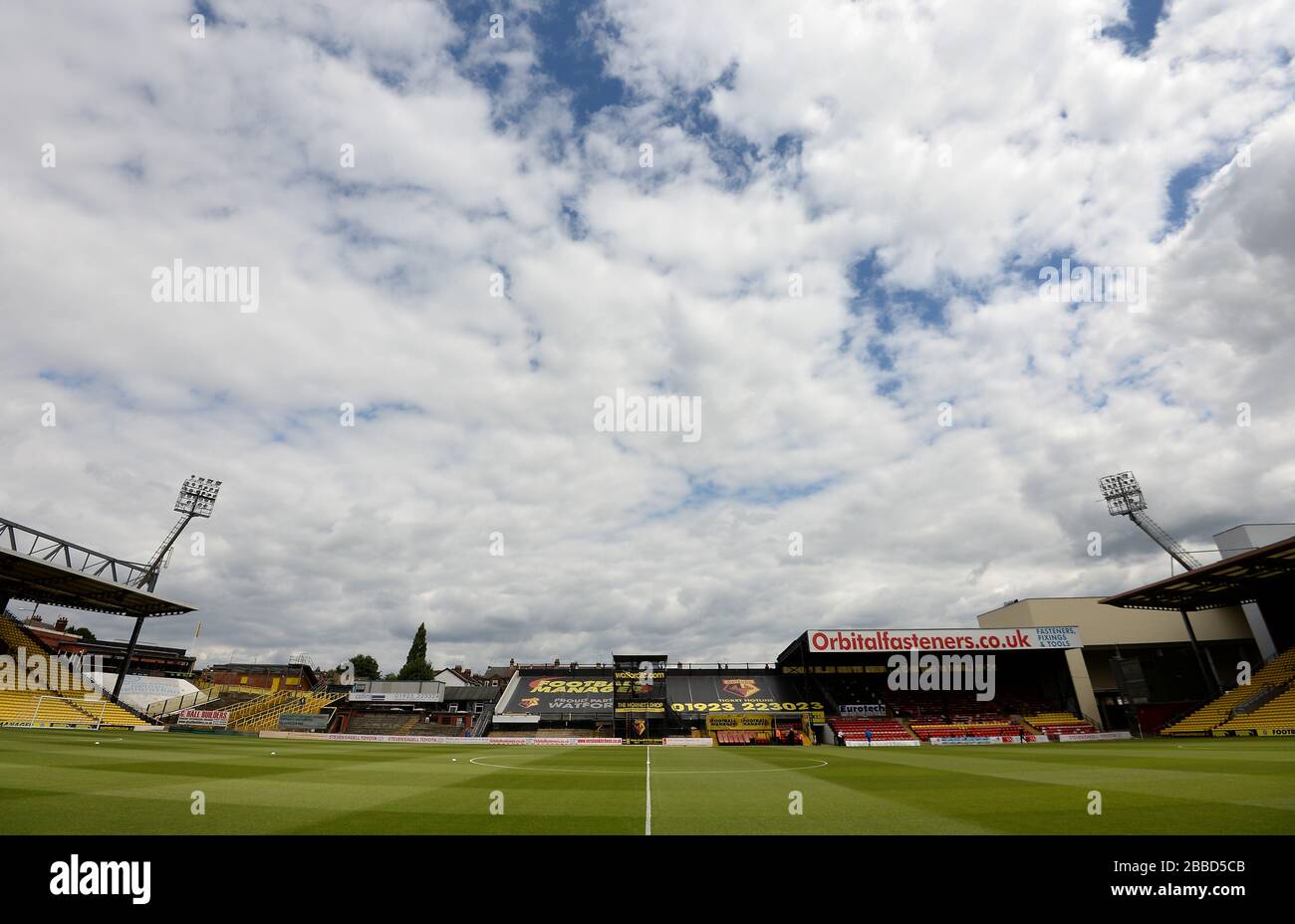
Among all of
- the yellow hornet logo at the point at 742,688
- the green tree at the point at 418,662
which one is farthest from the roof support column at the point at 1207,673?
the green tree at the point at 418,662

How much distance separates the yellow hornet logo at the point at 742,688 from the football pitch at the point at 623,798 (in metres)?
38.7

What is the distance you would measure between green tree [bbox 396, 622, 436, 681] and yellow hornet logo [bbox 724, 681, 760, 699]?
66320mm

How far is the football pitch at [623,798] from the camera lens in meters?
9.83

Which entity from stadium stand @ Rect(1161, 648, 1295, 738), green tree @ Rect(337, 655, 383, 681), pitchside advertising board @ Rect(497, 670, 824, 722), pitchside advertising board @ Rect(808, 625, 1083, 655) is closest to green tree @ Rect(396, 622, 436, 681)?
green tree @ Rect(337, 655, 383, 681)

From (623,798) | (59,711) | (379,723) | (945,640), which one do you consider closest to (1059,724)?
(945,640)

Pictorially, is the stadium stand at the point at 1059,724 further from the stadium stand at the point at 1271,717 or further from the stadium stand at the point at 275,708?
the stadium stand at the point at 275,708

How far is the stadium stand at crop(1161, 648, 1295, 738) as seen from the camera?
44.7 meters

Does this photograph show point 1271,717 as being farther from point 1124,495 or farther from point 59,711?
point 59,711

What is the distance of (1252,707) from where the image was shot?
4419cm
